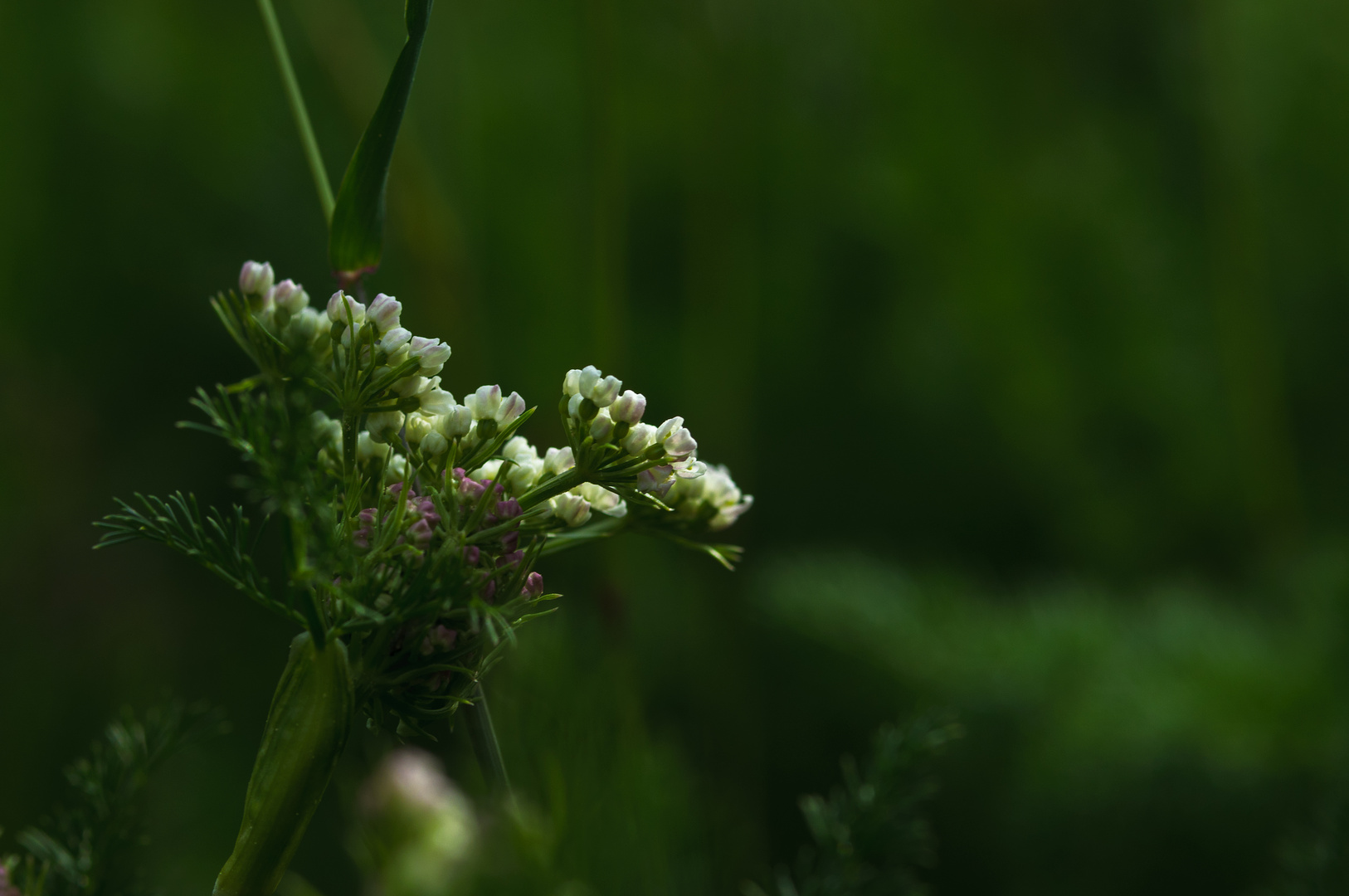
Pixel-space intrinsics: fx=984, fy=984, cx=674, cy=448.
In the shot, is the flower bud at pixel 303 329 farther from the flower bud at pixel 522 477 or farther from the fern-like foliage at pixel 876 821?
the fern-like foliage at pixel 876 821

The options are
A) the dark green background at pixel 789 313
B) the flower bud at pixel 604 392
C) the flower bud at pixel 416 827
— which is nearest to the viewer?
the flower bud at pixel 416 827

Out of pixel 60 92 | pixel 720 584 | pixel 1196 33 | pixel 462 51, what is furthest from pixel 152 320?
pixel 1196 33

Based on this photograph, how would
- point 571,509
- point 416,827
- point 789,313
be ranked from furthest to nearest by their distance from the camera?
point 789,313, point 571,509, point 416,827

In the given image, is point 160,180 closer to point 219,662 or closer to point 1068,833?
point 219,662

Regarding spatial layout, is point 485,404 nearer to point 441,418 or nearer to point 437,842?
point 441,418

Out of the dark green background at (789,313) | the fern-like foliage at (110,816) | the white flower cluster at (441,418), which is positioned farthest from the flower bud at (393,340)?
the dark green background at (789,313)

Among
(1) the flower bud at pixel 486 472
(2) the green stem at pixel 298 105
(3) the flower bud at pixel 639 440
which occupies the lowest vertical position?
(1) the flower bud at pixel 486 472

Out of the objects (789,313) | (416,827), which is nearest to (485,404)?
(416,827)
